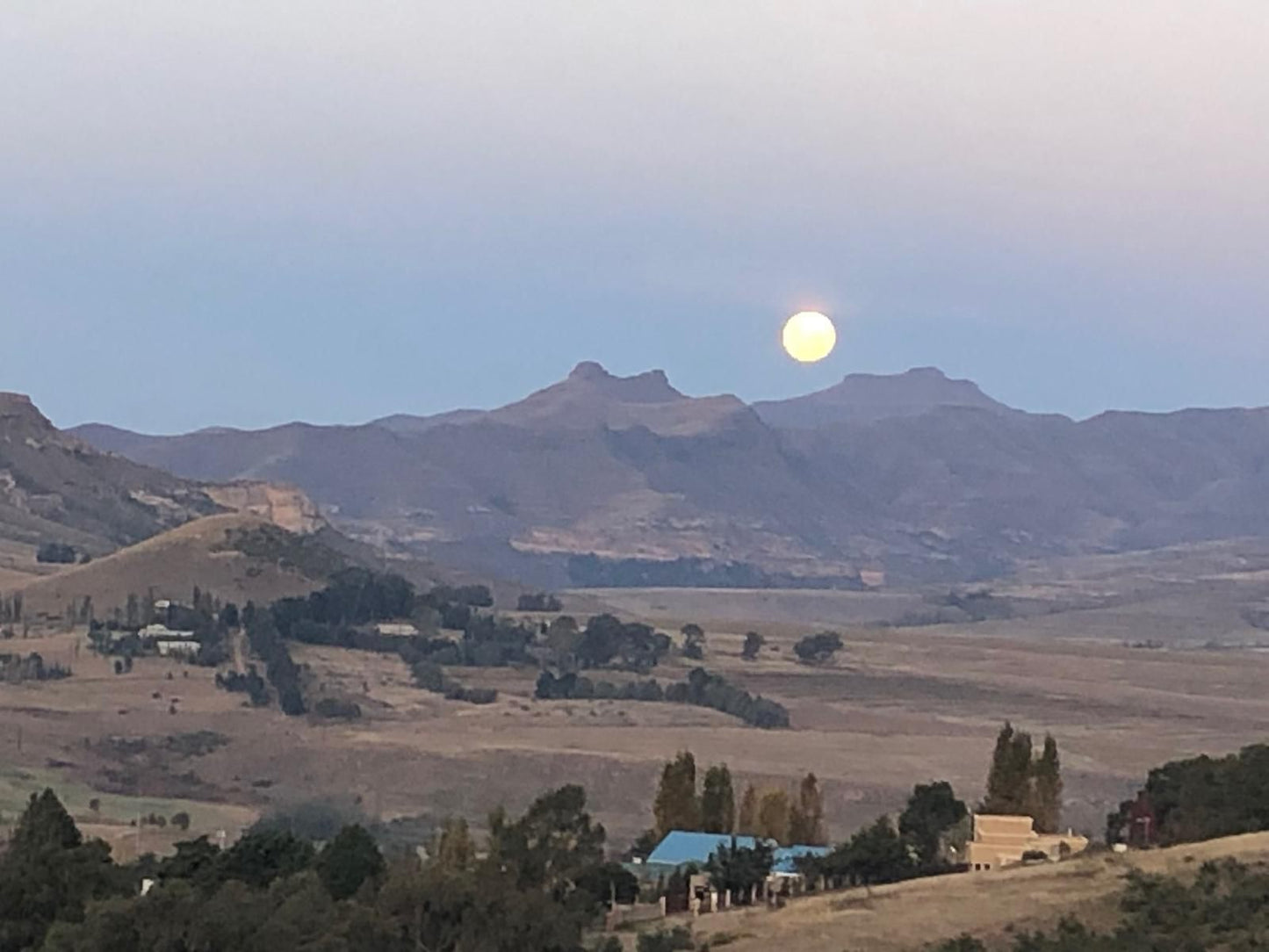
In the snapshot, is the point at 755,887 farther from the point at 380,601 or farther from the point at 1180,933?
the point at 380,601

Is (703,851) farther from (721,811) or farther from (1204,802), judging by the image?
(1204,802)

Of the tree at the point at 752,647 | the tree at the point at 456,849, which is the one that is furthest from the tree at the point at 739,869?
the tree at the point at 752,647

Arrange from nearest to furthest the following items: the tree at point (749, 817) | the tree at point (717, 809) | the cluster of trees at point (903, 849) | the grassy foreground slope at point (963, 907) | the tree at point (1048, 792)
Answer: the grassy foreground slope at point (963, 907) < the cluster of trees at point (903, 849) < the tree at point (1048, 792) < the tree at point (717, 809) < the tree at point (749, 817)

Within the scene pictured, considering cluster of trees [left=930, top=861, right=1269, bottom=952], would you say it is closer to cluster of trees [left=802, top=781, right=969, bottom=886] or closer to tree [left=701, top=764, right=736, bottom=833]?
cluster of trees [left=802, top=781, right=969, bottom=886]

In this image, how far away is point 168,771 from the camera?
86.1 meters

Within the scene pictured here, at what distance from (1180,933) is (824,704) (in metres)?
82.2

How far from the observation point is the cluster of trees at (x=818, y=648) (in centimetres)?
12875

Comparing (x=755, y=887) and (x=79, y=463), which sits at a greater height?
(x=79, y=463)

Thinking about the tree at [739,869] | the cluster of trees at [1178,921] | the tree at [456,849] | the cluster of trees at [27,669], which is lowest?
the tree at [739,869]

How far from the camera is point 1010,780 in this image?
5772 centimetres

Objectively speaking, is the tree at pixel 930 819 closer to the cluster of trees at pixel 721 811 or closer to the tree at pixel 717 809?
the cluster of trees at pixel 721 811

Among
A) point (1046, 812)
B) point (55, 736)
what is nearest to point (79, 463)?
point (55, 736)

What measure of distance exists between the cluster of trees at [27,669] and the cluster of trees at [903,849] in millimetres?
56627

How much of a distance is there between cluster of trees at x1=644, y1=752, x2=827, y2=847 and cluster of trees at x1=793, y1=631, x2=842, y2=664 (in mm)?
67795
